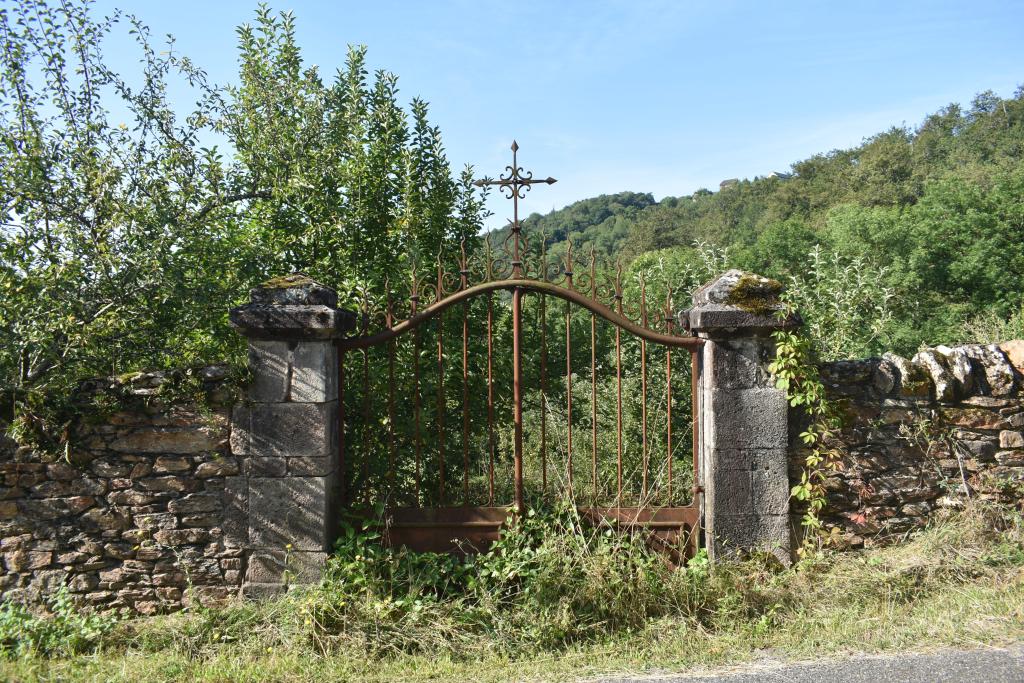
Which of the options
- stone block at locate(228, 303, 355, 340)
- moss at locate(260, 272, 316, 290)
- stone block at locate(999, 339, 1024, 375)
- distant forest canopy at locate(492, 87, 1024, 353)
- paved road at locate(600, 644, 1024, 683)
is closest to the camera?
paved road at locate(600, 644, 1024, 683)

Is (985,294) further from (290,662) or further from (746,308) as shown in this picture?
(290,662)

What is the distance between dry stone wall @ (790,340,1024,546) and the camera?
14.0ft

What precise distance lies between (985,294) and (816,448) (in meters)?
16.8

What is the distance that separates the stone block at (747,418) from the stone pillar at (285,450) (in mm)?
2356

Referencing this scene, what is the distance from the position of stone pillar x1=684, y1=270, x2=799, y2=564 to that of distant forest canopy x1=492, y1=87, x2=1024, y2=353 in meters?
4.42

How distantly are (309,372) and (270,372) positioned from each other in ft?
0.76

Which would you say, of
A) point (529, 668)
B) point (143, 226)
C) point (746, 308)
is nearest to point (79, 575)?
point (143, 226)

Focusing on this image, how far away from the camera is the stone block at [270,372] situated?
4066 millimetres

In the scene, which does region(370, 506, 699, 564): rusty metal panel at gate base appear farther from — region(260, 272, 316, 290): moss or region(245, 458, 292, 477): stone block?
region(260, 272, 316, 290): moss

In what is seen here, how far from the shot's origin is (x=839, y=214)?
2305 cm

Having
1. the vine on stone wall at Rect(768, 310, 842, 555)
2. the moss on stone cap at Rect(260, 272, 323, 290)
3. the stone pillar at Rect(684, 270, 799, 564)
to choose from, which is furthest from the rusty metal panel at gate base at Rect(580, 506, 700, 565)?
the moss on stone cap at Rect(260, 272, 323, 290)

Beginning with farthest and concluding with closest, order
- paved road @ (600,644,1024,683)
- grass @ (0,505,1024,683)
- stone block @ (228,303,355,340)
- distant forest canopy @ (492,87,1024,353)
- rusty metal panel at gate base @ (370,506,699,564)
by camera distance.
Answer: distant forest canopy @ (492,87,1024,353) < rusty metal panel at gate base @ (370,506,699,564) < stone block @ (228,303,355,340) < grass @ (0,505,1024,683) < paved road @ (600,644,1024,683)

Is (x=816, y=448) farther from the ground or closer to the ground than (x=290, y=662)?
farther from the ground

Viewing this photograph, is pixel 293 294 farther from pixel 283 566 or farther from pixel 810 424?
pixel 810 424
